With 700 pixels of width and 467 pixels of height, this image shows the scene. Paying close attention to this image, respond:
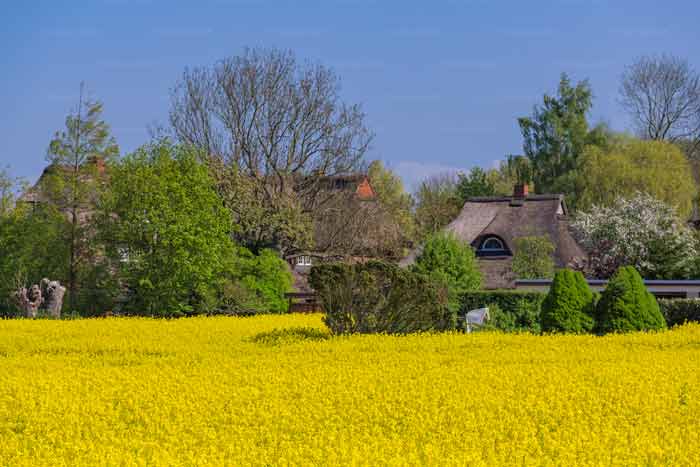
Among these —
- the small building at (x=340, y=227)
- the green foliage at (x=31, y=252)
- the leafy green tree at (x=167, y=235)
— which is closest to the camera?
the leafy green tree at (x=167, y=235)

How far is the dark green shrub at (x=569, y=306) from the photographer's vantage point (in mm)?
24578

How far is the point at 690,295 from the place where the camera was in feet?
129

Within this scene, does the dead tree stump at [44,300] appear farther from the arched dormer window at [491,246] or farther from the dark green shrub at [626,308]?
the arched dormer window at [491,246]

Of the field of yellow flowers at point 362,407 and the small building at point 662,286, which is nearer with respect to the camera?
the field of yellow flowers at point 362,407

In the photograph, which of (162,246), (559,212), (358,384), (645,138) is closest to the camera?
(358,384)

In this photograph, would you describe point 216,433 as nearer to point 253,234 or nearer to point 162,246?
point 162,246

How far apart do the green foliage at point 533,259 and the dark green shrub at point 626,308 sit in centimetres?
2518

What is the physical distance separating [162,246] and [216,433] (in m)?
27.0

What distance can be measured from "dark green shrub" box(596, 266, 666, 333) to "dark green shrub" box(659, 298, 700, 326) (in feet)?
21.3

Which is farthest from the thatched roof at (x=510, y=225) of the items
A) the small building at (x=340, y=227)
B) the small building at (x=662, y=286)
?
the small building at (x=662, y=286)

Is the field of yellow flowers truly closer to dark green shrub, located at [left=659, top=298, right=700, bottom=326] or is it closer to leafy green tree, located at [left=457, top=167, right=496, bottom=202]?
dark green shrub, located at [left=659, top=298, right=700, bottom=326]

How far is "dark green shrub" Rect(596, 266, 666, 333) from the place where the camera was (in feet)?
78.9

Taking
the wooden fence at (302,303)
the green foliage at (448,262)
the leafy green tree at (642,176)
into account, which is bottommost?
the wooden fence at (302,303)

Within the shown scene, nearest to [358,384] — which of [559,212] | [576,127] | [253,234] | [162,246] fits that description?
[162,246]
